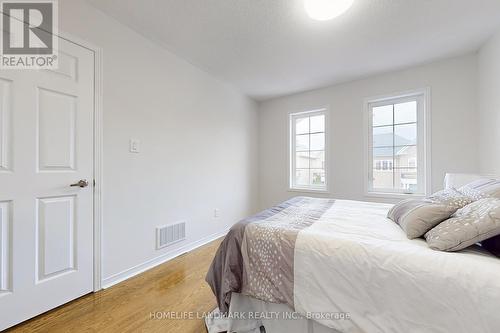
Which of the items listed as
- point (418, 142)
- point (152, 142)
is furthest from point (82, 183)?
point (418, 142)

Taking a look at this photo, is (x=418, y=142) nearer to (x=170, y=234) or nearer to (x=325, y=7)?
(x=325, y=7)

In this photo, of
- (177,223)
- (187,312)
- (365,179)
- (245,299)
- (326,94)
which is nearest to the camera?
(245,299)

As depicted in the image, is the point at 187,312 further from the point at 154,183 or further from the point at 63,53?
the point at 63,53

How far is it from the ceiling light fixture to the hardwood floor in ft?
7.81

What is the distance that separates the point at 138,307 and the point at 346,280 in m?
1.50

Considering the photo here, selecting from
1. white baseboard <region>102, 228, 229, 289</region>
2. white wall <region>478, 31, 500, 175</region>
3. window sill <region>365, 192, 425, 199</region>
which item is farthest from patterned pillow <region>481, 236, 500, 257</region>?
white baseboard <region>102, 228, 229, 289</region>

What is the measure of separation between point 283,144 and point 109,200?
9.29ft

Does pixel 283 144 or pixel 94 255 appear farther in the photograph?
pixel 283 144

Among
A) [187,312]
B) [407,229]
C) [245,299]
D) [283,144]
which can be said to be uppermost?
[283,144]

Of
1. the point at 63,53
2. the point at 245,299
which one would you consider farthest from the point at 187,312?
the point at 63,53

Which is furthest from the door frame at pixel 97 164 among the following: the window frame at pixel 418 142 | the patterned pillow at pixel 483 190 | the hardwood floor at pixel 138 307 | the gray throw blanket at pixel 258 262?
the window frame at pixel 418 142

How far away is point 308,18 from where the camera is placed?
1.83 metres

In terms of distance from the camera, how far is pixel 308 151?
3.68 metres

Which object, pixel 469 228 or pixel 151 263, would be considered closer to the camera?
pixel 469 228
